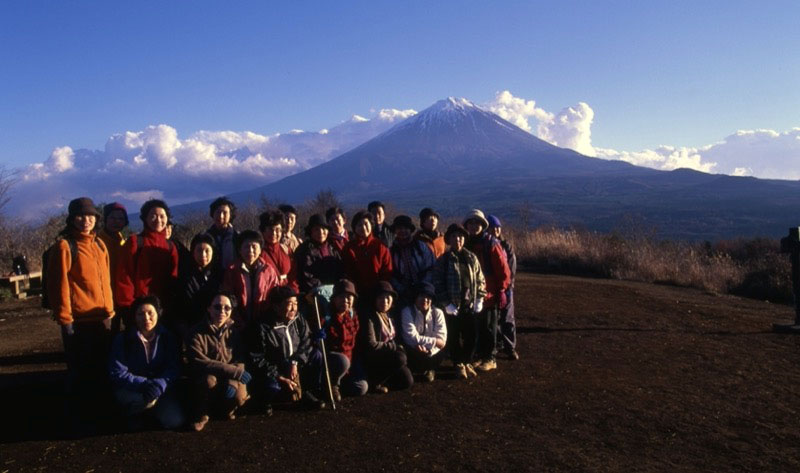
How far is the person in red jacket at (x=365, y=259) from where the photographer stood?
5.43 meters

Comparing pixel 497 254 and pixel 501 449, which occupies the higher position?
pixel 497 254

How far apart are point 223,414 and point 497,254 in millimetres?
2913

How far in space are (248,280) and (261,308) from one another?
25 centimetres

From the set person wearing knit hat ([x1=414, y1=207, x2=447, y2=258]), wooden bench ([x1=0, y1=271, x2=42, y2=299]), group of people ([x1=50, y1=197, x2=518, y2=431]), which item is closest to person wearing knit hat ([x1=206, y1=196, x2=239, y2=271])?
group of people ([x1=50, y1=197, x2=518, y2=431])

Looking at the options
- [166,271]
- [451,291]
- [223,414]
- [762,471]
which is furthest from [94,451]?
[762,471]

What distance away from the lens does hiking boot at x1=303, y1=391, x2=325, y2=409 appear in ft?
15.8

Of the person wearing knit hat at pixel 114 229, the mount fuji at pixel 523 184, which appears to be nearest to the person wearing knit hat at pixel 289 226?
the person wearing knit hat at pixel 114 229

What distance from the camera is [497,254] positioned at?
5859 mm

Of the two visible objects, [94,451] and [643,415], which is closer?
[94,451]

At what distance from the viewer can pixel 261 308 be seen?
478 centimetres

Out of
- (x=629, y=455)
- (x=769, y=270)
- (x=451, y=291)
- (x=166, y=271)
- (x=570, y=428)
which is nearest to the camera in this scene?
(x=629, y=455)

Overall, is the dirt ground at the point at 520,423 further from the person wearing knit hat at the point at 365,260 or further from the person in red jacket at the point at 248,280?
the person wearing knit hat at the point at 365,260

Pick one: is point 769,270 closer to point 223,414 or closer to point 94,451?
point 223,414

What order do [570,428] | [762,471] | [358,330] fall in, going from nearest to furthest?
1. [762,471]
2. [570,428]
3. [358,330]
